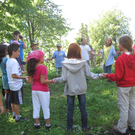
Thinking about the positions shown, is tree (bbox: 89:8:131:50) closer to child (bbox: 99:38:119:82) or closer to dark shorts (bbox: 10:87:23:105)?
child (bbox: 99:38:119:82)

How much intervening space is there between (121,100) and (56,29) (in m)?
15.5

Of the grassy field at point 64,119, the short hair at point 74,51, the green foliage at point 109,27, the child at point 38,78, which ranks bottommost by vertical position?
the grassy field at point 64,119

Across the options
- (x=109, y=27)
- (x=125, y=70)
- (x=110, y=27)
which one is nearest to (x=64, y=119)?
(x=125, y=70)

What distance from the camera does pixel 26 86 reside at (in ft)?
22.5

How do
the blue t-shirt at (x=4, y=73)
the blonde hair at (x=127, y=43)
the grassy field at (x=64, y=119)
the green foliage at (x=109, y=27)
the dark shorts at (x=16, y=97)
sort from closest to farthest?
the blonde hair at (x=127, y=43)
the grassy field at (x=64, y=119)
the dark shorts at (x=16, y=97)
the blue t-shirt at (x=4, y=73)
the green foliage at (x=109, y=27)

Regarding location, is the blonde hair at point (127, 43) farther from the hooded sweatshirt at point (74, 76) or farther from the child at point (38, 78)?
the child at point (38, 78)

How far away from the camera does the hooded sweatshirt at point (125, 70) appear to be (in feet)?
9.03

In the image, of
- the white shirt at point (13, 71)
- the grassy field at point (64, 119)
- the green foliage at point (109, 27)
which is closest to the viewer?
the grassy field at point (64, 119)

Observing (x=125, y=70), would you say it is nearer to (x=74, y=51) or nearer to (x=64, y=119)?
(x=74, y=51)

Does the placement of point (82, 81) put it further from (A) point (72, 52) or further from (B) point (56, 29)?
(B) point (56, 29)

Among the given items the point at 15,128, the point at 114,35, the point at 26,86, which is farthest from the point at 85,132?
the point at 114,35

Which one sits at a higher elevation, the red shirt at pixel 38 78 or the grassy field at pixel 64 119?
the red shirt at pixel 38 78

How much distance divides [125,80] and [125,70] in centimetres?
21


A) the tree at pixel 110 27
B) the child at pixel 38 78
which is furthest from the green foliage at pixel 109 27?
the child at pixel 38 78
